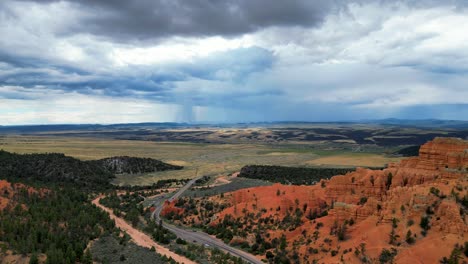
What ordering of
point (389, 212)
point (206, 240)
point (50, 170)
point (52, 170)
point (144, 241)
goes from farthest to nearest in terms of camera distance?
point (52, 170), point (50, 170), point (206, 240), point (144, 241), point (389, 212)

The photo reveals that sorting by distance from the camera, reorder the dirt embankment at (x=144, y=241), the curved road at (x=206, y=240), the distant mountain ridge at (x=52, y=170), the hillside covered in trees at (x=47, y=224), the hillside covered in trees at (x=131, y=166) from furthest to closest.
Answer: the hillside covered in trees at (x=131, y=166) → the distant mountain ridge at (x=52, y=170) → the curved road at (x=206, y=240) → the dirt embankment at (x=144, y=241) → the hillside covered in trees at (x=47, y=224)

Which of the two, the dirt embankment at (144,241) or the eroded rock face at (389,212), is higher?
the eroded rock face at (389,212)

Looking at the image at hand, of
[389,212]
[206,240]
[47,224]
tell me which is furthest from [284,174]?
[47,224]

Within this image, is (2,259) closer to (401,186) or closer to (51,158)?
(401,186)

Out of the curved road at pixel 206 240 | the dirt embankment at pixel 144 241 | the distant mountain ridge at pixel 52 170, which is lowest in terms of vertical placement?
the curved road at pixel 206 240

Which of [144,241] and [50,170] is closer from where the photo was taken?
[144,241]

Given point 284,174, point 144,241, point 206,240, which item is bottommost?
point 206,240

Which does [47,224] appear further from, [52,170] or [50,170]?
[52,170]

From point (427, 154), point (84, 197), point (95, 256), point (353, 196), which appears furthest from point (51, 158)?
point (427, 154)

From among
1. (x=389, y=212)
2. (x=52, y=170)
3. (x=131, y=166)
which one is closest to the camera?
(x=389, y=212)

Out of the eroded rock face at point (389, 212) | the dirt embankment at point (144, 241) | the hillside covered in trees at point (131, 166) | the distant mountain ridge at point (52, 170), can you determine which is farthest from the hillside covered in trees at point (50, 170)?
the eroded rock face at point (389, 212)

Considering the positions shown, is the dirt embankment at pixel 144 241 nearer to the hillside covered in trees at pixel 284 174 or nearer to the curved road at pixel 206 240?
the curved road at pixel 206 240
